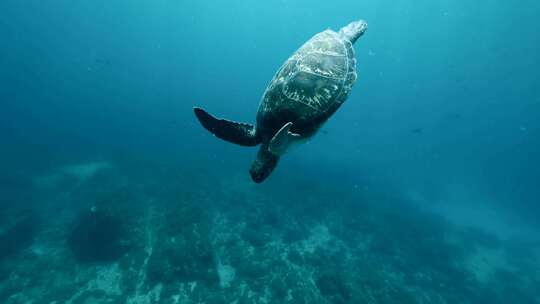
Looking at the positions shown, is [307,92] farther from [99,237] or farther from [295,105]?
[99,237]

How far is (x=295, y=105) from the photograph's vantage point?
3.87 m

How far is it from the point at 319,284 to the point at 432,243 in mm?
11169

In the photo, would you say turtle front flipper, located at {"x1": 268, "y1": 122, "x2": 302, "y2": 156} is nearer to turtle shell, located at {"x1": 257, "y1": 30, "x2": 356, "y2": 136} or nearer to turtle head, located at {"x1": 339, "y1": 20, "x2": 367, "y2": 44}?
turtle shell, located at {"x1": 257, "y1": 30, "x2": 356, "y2": 136}

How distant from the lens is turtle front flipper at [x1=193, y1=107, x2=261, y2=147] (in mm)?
3956

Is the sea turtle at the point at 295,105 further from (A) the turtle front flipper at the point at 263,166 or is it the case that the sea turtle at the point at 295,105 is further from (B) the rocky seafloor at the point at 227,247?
(B) the rocky seafloor at the point at 227,247

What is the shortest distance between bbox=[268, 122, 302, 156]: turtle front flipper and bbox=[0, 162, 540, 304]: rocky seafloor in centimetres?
1015

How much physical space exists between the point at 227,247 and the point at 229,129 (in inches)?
453

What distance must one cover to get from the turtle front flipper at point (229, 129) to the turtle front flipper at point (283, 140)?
95 cm

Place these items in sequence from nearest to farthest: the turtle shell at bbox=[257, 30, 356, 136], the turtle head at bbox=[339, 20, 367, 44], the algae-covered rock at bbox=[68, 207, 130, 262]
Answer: the turtle shell at bbox=[257, 30, 356, 136] < the turtle head at bbox=[339, 20, 367, 44] < the algae-covered rock at bbox=[68, 207, 130, 262]

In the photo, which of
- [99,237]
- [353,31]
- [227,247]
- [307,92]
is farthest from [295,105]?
[99,237]

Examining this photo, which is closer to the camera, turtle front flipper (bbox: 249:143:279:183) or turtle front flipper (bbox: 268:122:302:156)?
turtle front flipper (bbox: 268:122:302:156)

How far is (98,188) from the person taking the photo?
19.8m

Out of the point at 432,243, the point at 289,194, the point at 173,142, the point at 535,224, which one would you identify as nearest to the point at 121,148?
the point at 173,142

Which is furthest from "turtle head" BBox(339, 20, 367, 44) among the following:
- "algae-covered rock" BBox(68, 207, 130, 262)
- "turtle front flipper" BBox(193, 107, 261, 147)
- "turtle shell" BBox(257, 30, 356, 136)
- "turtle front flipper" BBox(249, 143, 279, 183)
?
"algae-covered rock" BBox(68, 207, 130, 262)
